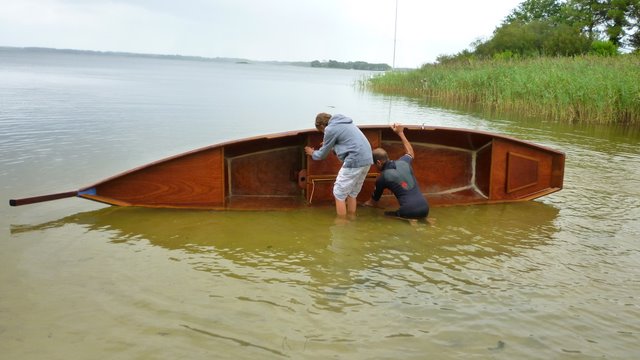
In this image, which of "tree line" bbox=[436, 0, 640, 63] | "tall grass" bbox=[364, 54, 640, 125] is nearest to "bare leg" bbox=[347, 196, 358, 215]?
"tall grass" bbox=[364, 54, 640, 125]

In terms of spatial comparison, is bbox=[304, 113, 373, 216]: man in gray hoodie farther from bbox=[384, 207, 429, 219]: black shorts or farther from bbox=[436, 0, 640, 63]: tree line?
bbox=[436, 0, 640, 63]: tree line

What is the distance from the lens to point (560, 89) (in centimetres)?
1689

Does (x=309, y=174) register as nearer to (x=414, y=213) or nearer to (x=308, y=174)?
(x=308, y=174)

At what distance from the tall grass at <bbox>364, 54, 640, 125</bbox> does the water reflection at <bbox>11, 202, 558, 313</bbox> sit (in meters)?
10.2

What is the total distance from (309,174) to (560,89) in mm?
12835

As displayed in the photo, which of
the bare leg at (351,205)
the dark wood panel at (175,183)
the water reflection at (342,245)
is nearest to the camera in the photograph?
the water reflection at (342,245)

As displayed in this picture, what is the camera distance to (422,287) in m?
4.56

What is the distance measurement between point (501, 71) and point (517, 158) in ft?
48.9

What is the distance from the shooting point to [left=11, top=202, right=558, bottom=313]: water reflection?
457cm

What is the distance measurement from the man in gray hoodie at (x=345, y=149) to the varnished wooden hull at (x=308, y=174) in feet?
1.82

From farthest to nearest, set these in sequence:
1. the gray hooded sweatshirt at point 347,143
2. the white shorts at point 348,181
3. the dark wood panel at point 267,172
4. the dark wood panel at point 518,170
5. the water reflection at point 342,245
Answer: the dark wood panel at point 518,170 < the dark wood panel at point 267,172 < the white shorts at point 348,181 < the gray hooded sweatshirt at point 347,143 < the water reflection at point 342,245

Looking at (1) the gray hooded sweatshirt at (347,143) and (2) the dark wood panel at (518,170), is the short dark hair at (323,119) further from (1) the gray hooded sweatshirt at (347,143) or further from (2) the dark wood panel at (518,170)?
(2) the dark wood panel at (518,170)

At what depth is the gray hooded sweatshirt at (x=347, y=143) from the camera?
6.23 m

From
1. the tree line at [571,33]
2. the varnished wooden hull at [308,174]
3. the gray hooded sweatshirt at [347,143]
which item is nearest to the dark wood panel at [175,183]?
the varnished wooden hull at [308,174]
